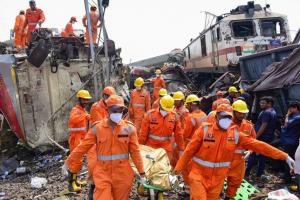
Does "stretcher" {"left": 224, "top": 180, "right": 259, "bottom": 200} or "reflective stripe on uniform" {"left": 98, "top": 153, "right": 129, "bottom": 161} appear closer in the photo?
"reflective stripe on uniform" {"left": 98, "top": 153, "right": 129, "bottom": 161}

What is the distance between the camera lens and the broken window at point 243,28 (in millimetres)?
12469

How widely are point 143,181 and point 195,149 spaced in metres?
0.76

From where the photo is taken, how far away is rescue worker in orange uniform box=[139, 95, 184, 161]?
20.0ft

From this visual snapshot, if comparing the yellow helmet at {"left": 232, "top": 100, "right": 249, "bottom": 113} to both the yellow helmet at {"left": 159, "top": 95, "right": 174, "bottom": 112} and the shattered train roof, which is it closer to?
the yellow helmet at {"left": 159, "top": 95, "right": 174, "bottom": 112}

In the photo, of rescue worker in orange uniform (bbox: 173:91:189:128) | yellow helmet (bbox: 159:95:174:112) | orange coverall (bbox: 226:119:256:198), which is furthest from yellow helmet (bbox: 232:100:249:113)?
rescue worker in orange uniform (bbox: 173:91:189:128)

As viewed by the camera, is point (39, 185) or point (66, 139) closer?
point (39, 185)

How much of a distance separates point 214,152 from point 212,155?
44 mm

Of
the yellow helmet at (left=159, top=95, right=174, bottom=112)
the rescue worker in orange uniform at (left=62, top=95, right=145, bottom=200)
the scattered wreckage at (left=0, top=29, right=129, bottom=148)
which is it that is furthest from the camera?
the scattered wreckage at (left=0, top=29, right=129, bottom=148)

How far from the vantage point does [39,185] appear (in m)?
7.65

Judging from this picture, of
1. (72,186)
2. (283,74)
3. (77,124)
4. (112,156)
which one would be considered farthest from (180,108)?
(112,156)

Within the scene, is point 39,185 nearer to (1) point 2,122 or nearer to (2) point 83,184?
(2) point 83,184

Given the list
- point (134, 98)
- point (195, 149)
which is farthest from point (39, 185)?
point (195, 149)

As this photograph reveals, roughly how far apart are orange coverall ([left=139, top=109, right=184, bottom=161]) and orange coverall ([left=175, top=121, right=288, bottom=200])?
58.7 inches

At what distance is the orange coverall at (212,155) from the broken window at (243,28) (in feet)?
27.8
